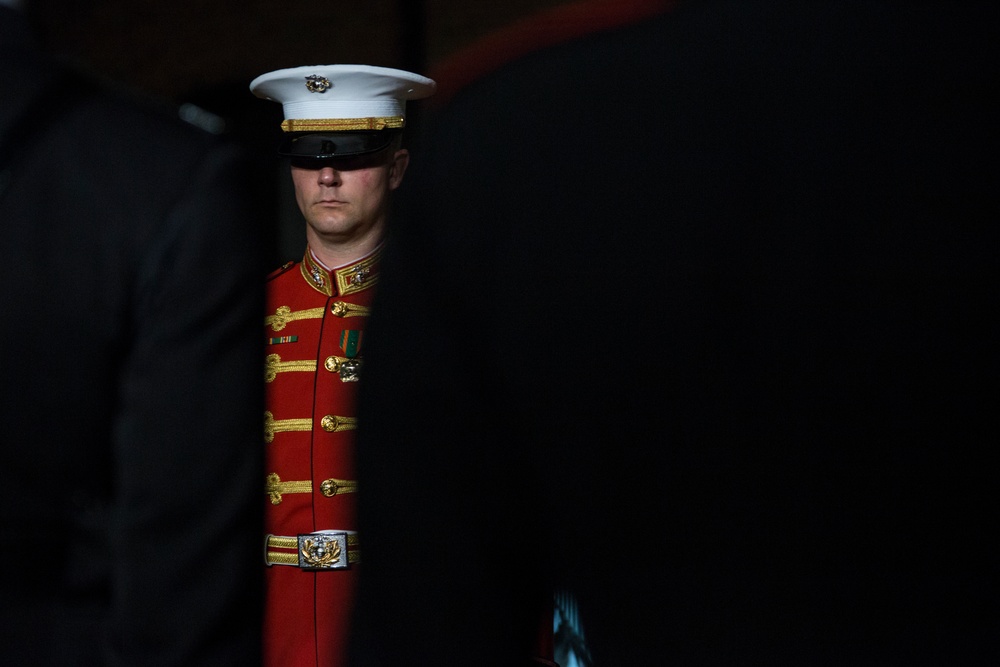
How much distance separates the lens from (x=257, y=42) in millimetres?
5234

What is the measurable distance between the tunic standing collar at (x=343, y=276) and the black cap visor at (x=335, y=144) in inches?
7.5

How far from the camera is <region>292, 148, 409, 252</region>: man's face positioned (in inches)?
86.0

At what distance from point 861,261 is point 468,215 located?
189 mm

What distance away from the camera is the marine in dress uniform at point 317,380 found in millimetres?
2018

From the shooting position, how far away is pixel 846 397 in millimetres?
550

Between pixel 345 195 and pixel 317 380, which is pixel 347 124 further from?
pixel 317 380

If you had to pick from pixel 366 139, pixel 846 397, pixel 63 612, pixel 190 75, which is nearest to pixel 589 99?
pixel 846 397

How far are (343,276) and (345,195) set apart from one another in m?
0.16

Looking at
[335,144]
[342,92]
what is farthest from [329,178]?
[342,92]

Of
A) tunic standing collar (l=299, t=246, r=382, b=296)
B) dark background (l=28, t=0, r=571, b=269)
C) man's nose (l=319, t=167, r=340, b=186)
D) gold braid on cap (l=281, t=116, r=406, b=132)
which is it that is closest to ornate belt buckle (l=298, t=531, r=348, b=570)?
tunic standing collar (l=299, t=246, r=382, b=296)

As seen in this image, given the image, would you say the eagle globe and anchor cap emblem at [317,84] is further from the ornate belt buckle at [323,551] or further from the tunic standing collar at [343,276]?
the ornate belt buckle at [323,551]

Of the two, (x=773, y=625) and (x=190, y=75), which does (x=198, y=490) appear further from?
(x=190, y=75)

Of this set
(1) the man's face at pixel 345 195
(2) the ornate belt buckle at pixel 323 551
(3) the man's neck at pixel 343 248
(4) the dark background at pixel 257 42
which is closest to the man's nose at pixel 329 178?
(1) the man's face at pixel 345 195

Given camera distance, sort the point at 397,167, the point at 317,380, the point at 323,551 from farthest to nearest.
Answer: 1. the point at 397,167
2. the point at 317,380
3. the point at 323,551
